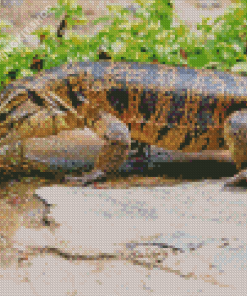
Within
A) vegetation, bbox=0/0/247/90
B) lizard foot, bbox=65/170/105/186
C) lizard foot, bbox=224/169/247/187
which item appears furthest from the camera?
vegetation, bbox=0/0/247/90

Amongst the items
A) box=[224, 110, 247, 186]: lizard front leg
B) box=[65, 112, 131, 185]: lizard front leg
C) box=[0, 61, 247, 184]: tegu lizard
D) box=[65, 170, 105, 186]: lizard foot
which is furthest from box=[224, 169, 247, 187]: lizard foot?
box=[65, 170, 105, 186]: lizard foot

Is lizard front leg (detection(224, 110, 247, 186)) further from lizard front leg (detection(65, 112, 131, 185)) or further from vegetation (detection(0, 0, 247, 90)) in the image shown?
vegetation (detection(0, 0, 247, 90))

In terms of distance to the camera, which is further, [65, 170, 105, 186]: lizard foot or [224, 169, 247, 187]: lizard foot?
[65, 170, 105, 186]: lizard foot

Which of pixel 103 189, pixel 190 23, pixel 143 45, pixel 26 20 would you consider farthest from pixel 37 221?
pixel 190 23

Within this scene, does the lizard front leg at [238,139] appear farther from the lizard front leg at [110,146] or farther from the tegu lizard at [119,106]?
→ the lizard front leg at [110,146]

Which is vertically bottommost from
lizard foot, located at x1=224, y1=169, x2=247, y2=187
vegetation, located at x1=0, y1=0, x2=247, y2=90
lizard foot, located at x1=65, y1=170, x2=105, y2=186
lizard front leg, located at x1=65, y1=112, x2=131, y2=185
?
lizard foot, located at x1=65, y1=170, x2=105, y2=186

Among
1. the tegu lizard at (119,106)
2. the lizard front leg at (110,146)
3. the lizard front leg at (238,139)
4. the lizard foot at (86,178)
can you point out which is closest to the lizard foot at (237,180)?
the lizard front leg at (238,139)

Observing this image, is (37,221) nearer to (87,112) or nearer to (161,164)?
(87,112)
